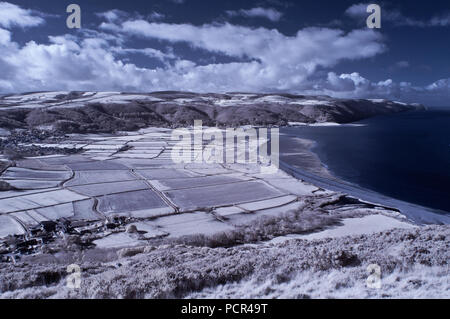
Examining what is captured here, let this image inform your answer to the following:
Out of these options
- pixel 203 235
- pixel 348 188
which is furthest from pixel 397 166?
pixel 203 235

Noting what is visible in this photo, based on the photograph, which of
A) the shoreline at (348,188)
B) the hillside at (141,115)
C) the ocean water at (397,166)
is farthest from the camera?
the hillside at (141,115)

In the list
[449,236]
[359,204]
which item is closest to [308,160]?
[359,204]

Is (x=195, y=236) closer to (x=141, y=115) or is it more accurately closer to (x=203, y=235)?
(x=203, y=235)

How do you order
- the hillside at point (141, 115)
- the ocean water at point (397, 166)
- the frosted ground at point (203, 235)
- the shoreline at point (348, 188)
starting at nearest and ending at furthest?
the frosted ground at point (203, 235), the shoreline at point (348, 188), the ocean water at point (397, 166), the hillside at point (141, 115)

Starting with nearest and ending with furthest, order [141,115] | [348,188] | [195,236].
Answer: [195,236]
[348,188]
[141,115]

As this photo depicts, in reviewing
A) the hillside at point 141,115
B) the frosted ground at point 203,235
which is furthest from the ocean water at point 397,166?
the hillside at point 141,115

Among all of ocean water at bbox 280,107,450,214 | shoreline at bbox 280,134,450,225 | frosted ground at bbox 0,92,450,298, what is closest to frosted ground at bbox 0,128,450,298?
frosted ground at bbox 0,92,450,298

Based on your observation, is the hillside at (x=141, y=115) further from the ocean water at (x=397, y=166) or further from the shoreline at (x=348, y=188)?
the shoreline at (x=348, y=188)

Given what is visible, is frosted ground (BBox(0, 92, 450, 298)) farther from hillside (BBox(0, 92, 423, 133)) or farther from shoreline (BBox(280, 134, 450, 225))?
hillside (BBox(0, 92, 423, 133))
